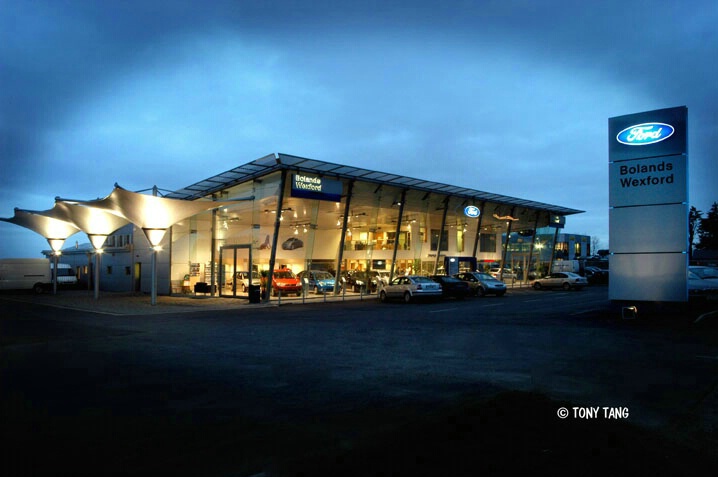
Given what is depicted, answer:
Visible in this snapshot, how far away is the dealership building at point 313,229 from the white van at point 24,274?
5.37m

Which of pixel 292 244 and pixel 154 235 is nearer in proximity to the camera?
pixel 154 235

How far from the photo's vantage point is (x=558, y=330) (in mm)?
12477

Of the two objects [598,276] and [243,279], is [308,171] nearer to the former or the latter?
[243,279]

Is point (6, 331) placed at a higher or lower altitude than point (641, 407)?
lower

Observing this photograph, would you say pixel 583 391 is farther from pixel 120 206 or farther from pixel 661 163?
pixel 120 206

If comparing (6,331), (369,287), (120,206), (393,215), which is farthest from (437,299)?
(6,331)

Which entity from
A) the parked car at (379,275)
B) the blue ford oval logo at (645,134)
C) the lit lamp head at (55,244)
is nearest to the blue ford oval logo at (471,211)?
the parked car at (379,275)

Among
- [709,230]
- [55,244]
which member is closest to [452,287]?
[55,244]

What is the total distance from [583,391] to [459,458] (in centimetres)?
317

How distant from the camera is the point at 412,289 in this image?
2403cm

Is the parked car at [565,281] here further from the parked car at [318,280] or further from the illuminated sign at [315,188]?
the illuminated sign at [315,188]

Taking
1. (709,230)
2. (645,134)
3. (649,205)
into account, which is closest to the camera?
(649,205)

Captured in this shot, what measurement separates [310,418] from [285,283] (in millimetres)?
23294
